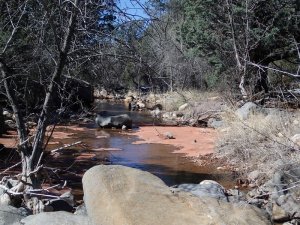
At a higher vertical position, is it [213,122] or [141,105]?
[141,105]

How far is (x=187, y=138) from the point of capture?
17.7 m

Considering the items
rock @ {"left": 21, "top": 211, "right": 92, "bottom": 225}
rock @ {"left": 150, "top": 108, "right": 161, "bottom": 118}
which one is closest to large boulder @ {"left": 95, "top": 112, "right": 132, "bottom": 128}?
rock @ {"left": 150, "top": 108, "right": 161, "bottom": 118}

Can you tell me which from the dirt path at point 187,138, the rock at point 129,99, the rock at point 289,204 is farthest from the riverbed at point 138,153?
the rock at point 129,99

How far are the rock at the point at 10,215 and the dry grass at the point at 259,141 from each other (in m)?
6.05

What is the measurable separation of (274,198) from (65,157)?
6.45 metres

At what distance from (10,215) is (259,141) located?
825 centimetres

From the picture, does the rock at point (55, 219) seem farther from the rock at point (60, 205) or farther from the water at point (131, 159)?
the water at point (131, 159)

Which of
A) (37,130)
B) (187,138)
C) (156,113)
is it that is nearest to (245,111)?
(187,138)

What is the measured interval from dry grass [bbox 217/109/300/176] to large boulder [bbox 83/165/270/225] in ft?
17.6

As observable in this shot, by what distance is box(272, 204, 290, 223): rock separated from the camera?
323 inches

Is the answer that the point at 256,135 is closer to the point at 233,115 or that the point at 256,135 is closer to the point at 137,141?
the point at 233,115

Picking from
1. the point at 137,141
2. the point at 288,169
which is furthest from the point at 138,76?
the point at 137,141

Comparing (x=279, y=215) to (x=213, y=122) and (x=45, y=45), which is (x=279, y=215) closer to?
(x=45, y=45)

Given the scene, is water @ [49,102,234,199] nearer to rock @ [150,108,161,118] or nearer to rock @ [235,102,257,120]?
rock @ [235,102,257,120]
